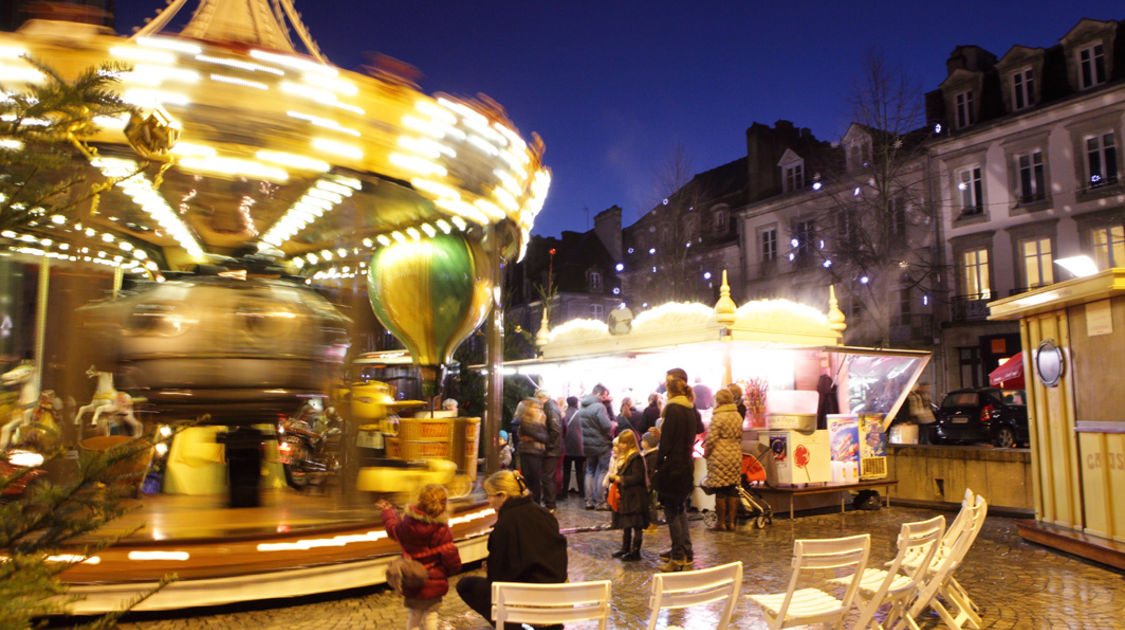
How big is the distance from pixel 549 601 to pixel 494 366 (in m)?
5.39

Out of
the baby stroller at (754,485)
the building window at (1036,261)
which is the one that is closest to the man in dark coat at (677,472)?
the baby stroller at (754,485)

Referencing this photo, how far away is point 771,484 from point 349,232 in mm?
6629

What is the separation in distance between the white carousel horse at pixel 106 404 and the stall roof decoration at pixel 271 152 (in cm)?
115

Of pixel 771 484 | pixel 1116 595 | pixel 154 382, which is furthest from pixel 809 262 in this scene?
pixel 154 382

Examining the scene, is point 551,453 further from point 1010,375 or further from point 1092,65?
point 1092,65

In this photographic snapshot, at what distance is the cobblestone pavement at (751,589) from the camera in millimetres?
5621

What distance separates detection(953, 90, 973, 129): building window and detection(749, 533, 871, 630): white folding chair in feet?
96.0

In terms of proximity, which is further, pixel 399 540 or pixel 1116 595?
pixel 1116 595

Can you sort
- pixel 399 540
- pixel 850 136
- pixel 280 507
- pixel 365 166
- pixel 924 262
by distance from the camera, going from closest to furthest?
pixel 399 540, pixel 365 166, pixel 280 507, pixel 924 262, pixel 850 136

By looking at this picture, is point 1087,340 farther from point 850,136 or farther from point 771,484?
point 850,136

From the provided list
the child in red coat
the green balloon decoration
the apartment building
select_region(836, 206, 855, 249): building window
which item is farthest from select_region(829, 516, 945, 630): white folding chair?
the apartment building

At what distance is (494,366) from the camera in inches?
347

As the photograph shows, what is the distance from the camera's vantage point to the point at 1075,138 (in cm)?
2577

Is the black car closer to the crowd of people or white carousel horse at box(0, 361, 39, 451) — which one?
the crowd of people
